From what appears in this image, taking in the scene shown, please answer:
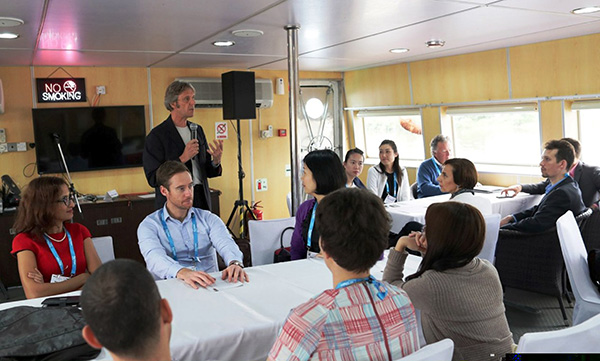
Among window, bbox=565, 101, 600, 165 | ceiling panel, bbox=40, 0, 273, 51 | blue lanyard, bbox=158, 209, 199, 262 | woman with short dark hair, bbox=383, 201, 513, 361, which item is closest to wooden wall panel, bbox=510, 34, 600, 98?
window, bbox=565, 101, 600, 165

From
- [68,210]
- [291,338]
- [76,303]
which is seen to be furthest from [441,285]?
[68,210]

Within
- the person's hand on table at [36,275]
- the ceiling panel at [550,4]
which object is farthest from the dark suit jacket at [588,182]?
the person's hand on table at [36,275]

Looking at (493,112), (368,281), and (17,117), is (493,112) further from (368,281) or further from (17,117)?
(17,117)

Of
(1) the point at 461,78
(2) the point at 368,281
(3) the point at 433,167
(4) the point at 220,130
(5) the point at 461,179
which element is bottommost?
(2) the point at 368,281

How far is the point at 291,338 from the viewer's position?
152cm

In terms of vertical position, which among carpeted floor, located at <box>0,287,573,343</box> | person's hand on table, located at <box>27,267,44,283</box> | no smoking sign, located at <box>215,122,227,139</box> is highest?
no smoking sign, located at <box>215,122,227,139</box>

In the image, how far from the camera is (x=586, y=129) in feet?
19.4

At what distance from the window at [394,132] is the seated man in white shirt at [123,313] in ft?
22.3

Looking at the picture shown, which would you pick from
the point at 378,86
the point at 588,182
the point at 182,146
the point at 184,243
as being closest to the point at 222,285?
the point at 184,243

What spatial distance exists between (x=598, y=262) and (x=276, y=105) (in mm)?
5670

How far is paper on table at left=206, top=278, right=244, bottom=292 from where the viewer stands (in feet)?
8.73

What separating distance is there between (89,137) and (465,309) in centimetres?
580

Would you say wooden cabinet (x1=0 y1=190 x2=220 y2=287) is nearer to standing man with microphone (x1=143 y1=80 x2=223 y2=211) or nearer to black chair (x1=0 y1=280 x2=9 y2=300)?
black chair (x1=0 y1=280 x2=9 y2=300)

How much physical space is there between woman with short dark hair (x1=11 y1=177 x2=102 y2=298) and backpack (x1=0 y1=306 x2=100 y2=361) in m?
0.84
